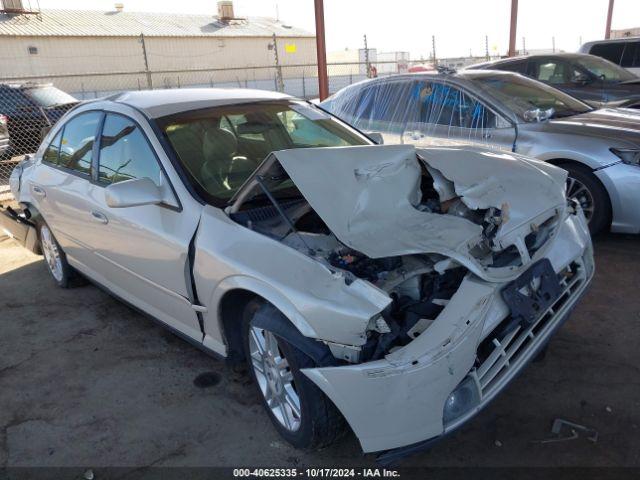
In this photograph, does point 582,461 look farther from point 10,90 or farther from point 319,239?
point 10,90

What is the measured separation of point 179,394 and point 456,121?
3.89 metres

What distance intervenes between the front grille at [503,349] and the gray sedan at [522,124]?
2.52 metres

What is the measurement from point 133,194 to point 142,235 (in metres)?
0.44

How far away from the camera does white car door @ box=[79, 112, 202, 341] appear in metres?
3.00

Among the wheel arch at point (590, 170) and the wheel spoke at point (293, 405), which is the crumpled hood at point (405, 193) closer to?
the wheel spoke at point (293, 405)

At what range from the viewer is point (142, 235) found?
3.22 metres

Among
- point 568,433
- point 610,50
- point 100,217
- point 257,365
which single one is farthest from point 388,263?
point 610,50

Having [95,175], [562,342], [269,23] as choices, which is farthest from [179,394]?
[269,23]

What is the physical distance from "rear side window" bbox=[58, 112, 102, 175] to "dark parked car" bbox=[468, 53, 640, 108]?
6.47 metres

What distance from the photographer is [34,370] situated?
3.62m

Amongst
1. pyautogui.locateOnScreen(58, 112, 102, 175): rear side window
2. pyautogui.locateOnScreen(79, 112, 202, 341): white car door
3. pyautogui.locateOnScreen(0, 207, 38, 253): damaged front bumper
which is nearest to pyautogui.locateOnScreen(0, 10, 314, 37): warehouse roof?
pyautogui.locateOnScreen(0, 207, 38, 253): damaged front bumper

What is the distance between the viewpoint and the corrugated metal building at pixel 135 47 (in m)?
31.5

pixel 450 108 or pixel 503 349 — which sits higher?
pixel 450 108

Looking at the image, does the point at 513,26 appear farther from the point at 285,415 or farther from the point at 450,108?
the point at 285,415
